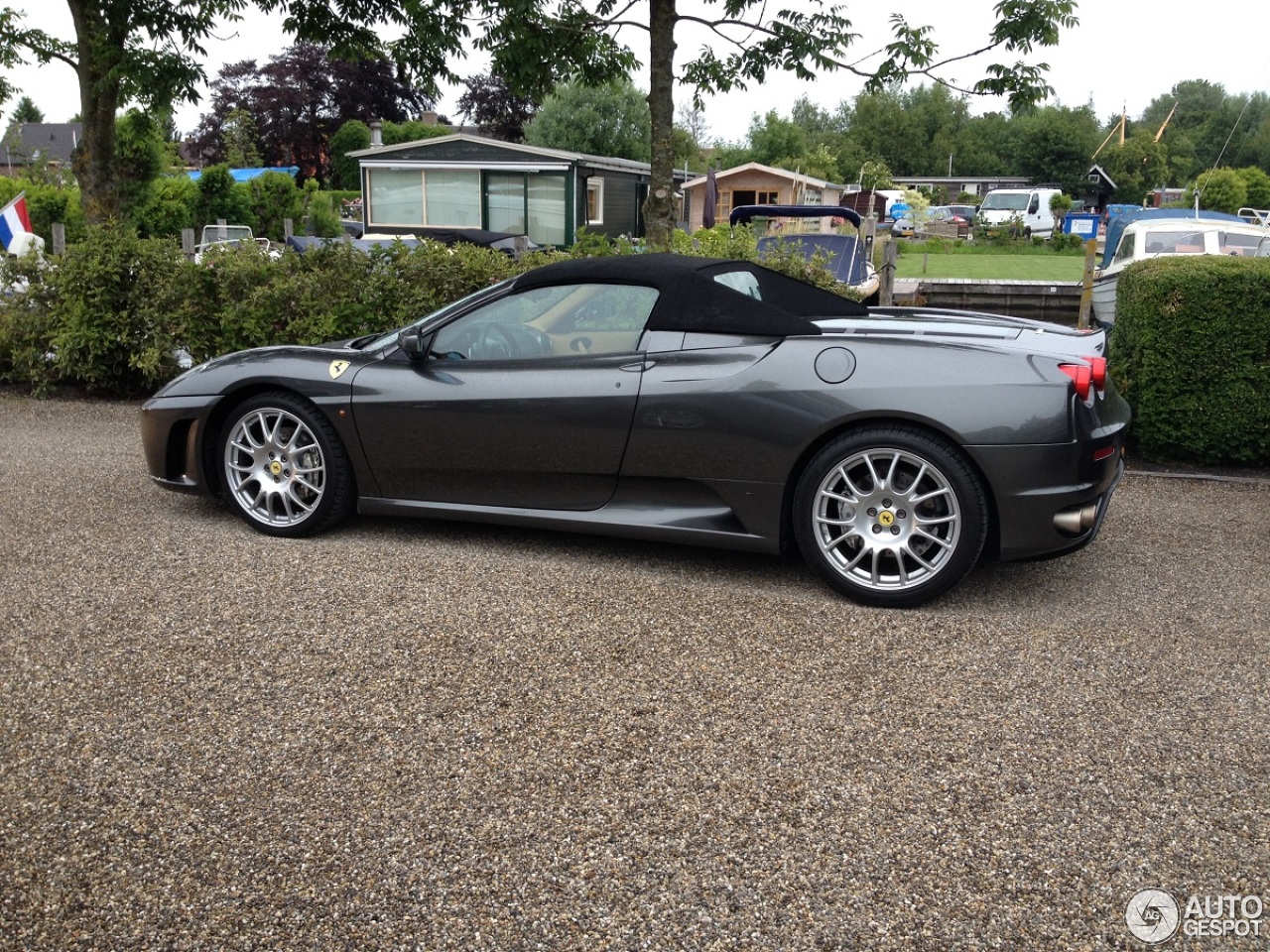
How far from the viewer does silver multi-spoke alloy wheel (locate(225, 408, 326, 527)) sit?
5414 mm

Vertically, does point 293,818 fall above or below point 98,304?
below

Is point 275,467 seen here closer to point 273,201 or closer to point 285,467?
point 285,467

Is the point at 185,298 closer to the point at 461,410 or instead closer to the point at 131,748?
the point at 461,410

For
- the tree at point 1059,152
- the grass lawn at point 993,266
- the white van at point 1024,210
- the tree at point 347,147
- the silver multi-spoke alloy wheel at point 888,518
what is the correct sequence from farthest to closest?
the tree at point 1059,152, the tree at point 347,147, the white van at point 1024,210, the grass lawn at point 993,266, the silver multi-spoke alloy wheel at point 888,518

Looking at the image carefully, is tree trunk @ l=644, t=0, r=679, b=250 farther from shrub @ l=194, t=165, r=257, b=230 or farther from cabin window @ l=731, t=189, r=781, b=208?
cabin window @ l=731, t=189, r=781, b=208

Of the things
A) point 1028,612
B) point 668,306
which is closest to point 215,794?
point 668,306

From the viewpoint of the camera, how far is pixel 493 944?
248 cm

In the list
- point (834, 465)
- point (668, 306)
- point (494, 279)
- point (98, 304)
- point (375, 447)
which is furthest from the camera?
point (98, 304)

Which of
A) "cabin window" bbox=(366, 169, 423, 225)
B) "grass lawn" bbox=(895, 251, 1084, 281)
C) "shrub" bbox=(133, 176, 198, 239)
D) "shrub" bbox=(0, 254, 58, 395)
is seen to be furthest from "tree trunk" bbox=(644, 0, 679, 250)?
"cabin window" bbox=(366, 169, 423, 225)

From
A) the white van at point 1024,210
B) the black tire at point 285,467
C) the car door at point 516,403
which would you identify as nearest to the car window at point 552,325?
the car door at point 516,403

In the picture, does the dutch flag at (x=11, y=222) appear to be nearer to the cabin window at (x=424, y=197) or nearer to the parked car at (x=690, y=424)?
the parked car at (x=690, y=424)

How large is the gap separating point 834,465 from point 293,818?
2.48 meters

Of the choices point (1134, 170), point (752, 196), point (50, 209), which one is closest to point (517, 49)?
point (50, 209)

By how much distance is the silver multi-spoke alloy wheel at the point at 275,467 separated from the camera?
541 cm
